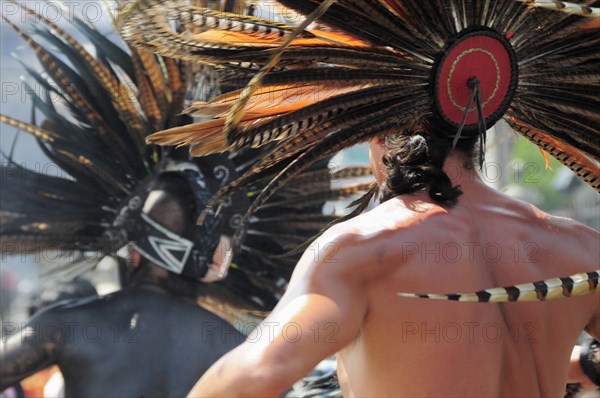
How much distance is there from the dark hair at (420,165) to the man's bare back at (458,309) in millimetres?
31

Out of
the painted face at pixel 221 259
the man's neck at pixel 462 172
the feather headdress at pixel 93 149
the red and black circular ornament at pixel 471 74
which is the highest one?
the red and black circular ornament at pixel 471 74

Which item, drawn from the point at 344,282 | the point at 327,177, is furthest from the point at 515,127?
the point at 327,177

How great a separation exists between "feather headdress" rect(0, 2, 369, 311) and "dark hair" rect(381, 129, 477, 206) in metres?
1.63

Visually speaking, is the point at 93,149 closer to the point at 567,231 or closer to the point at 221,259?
the point at 221,259

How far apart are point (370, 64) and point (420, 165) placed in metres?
0.24

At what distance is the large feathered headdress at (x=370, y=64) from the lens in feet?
6.18

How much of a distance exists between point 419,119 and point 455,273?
359 millimetres

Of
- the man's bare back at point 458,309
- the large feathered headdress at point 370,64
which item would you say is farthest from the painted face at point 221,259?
the man's bare back at point 458,309

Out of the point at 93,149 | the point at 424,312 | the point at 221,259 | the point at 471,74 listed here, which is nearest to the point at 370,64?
the point at 471,74

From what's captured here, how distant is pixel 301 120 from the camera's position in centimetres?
194

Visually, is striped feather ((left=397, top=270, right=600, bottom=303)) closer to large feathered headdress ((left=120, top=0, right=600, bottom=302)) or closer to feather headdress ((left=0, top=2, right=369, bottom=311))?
large feathered headdress ((left=120, top=0, right=600, bottom=302))

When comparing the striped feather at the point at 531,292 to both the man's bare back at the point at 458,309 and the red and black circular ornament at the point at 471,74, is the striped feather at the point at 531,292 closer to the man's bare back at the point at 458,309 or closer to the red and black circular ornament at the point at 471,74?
the man's bare back at the point at 458,309

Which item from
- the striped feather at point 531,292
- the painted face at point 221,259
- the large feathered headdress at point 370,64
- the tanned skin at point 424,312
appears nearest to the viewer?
the tanned skin at point 424,312

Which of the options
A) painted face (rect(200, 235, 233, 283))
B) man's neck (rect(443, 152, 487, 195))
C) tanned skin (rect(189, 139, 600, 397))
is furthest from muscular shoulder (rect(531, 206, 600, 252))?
painted face (rect(200, 235, 233, 283))
